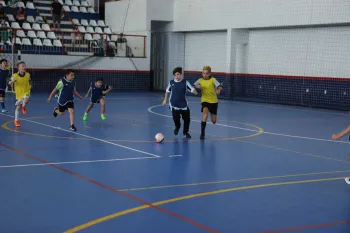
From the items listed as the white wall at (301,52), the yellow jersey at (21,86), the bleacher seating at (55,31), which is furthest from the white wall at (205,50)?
the yellow jersey at (21,86)

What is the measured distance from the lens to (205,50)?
3030cm

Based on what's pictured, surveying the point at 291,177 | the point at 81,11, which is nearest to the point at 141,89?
the point at 81,11

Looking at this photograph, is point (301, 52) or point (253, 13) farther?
point (253, 13)

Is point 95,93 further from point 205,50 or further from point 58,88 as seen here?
point 205,50

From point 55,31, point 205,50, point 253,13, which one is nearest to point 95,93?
point 253,13

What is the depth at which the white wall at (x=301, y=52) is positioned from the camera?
2302cm

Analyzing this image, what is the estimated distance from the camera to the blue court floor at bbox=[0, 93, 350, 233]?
620 cm

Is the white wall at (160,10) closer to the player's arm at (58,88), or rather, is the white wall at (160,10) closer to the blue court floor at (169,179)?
the blue court floor at (169,179)

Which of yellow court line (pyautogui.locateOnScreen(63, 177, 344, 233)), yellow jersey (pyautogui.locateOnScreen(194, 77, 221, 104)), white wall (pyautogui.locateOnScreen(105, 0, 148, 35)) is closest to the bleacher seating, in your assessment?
white wall (pyautogui.locateOnScreen(105, 0, 148, 35))

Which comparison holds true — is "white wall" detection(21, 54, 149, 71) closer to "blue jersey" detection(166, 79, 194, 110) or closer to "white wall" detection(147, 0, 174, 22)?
"white wall" detection(147, 0, 174, 22)

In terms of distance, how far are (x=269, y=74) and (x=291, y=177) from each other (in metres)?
18.2

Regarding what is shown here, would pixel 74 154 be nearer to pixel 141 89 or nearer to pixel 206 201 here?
pixel 206 201

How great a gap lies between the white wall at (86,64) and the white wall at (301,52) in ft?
24.4

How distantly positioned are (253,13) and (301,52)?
3.37 meters
